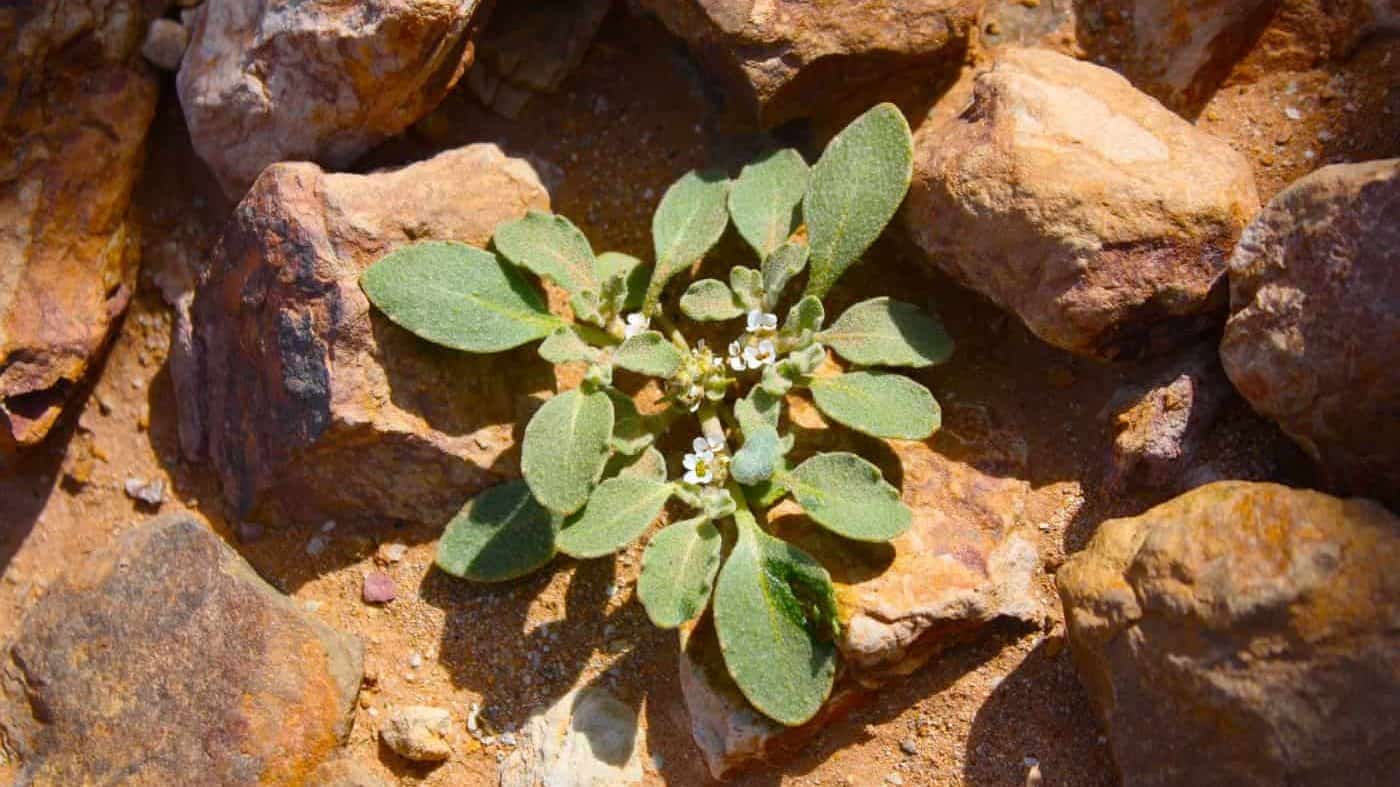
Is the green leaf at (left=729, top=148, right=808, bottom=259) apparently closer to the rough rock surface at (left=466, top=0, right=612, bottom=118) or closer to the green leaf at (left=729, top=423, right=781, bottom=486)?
the green leaf at (left=729, top=423, right=781, bottom=486)

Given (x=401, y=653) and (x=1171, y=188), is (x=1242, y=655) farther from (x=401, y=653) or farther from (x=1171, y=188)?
(x=401, y=653)

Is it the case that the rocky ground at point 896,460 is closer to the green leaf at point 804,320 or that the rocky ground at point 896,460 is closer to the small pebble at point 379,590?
the small pebble at point 379,590

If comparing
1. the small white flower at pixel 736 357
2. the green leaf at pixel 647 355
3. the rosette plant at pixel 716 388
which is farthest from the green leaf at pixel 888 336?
the green leaf at pixel 647 355

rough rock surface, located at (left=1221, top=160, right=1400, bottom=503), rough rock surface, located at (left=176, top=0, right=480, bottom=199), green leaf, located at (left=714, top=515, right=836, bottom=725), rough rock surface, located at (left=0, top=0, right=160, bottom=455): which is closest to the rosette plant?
green leaf, located at (left=714, top=515, right=836, bottom=725)

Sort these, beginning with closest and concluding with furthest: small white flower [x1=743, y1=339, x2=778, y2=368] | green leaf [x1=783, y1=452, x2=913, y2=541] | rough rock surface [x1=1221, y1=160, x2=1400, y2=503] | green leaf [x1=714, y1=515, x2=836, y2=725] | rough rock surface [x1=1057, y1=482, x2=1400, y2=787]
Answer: rough rock surface [x1=1057, y1=482, x2=1400, y2=787] < rough rock surface [x1=1221, y1=160, x2=1400, y2=503] < green leaf [x1=714, y1=515, x2=836, y2=725] < green leaf [x1=783, y1=452, x2=913, y2=541] < small white flower [x1=743, y1=339, x2=778, y2=368]

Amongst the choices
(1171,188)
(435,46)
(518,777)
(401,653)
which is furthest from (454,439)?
(1171,188)

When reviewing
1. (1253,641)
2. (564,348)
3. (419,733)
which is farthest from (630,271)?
(1253,641)

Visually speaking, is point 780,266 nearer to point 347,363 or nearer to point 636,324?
point 636,324
